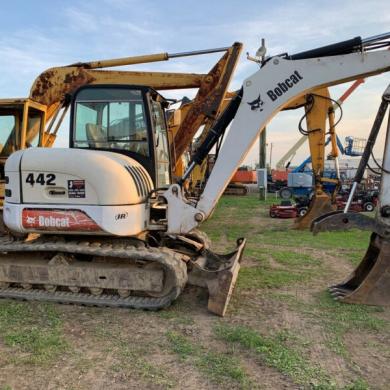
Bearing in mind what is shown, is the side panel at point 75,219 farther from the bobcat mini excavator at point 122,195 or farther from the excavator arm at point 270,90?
the excavator arm at point 270,90

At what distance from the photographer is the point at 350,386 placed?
3297 mm

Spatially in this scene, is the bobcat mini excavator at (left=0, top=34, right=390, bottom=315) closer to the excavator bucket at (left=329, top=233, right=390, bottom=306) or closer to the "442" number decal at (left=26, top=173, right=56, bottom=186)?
the "442" number decal at (left=26, top=173, right=56, bottom=186)

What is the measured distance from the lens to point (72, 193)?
509 centimetres

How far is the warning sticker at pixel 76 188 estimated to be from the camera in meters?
5.05

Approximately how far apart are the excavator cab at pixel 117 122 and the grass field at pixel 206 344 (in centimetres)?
199

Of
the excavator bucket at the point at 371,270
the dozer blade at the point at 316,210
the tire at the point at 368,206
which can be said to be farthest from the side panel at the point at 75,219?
the tire at the point at 368,206

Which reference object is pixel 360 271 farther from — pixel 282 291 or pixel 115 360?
pixel 115 360

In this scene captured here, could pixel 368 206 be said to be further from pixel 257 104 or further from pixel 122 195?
pixel 122 195

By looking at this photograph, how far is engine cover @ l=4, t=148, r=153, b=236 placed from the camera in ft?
16.4

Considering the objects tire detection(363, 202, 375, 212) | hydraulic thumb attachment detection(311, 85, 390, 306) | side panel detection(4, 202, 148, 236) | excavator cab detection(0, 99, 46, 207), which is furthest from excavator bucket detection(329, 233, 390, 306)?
tire detection(363, 202, 375, 212)

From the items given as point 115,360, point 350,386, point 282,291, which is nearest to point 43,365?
point 115,360

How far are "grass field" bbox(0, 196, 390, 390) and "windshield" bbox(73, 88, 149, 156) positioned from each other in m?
2.10

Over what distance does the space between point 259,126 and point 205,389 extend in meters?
3.22

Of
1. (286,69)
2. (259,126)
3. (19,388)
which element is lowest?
(19,388)
